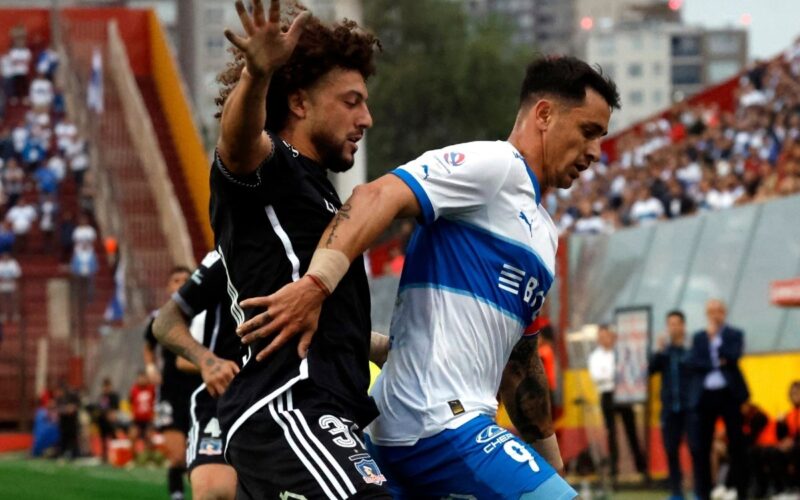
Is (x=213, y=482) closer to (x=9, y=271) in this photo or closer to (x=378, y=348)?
(x=378, y=348)

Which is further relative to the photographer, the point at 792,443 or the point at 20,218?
the point at 20,218

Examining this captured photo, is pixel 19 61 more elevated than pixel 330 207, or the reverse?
pixel 19 61

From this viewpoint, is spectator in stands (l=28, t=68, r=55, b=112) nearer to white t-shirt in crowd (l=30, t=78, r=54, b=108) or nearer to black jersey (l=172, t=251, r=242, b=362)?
white t-shirt in crowd (l=30, t=78, r=54, b=108)

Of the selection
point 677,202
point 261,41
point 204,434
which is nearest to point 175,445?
point 204,434

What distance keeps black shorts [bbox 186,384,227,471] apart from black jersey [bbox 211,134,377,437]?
3997mm

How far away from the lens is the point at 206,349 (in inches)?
298

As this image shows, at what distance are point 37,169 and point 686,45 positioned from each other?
157871 mm

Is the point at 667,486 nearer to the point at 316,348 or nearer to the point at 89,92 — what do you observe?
the point at 316,348

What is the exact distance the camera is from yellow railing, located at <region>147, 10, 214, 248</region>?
43.2m

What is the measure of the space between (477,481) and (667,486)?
13.7 m

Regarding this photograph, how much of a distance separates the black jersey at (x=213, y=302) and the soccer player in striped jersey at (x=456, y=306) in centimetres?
267

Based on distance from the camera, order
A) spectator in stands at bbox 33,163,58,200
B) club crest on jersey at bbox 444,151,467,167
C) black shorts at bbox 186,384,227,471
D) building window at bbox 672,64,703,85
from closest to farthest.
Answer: club crest on jersey at bbox 444,151,467,167
black shorts at bbox 186,384,227,471
spectator in stands at bbox 33,163,58,200
building window at bbox 672,64,703,85

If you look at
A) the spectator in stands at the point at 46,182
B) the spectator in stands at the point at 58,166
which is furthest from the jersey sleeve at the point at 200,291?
the spectator in stands at the point at 58,166

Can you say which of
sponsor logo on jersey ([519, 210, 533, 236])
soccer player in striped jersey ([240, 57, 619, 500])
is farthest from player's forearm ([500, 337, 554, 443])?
sponsor logo on jersey ([519, 210, 533, 236])
